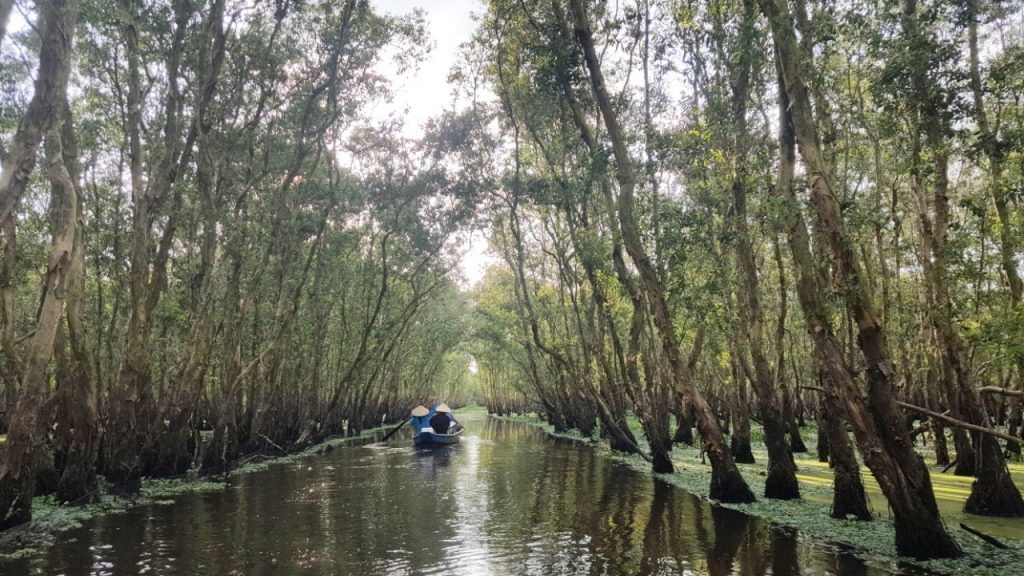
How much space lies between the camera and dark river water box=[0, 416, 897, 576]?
8.31 m

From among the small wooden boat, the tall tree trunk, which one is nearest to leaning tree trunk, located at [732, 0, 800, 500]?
the tall tree trunk

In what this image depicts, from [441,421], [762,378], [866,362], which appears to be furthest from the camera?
[441,421]

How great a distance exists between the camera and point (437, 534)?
1045 cm

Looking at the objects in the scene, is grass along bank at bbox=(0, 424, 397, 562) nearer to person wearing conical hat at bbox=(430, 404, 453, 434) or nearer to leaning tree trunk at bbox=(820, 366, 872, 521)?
person wearing conical hat at bbox=(430, 404, 453, 434)

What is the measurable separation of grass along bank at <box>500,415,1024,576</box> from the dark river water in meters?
0.40

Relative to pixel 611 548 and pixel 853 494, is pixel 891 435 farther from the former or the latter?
pixel 611 548

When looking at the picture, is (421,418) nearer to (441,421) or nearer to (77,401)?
(441,421)

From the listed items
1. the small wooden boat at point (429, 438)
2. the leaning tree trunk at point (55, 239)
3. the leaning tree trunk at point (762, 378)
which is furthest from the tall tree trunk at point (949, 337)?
the small wooden boat at point (429, 438)

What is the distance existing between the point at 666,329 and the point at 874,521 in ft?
15.0

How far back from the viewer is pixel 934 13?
8648 mm

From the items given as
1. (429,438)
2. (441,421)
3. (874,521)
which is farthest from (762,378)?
(441,421)

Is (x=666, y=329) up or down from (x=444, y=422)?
up

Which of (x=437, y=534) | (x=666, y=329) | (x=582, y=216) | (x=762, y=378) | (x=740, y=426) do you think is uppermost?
(x=582, y=216)

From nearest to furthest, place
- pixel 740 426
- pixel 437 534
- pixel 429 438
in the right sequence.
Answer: pixel 437 534
pixel 740 426
pixel 429 438
